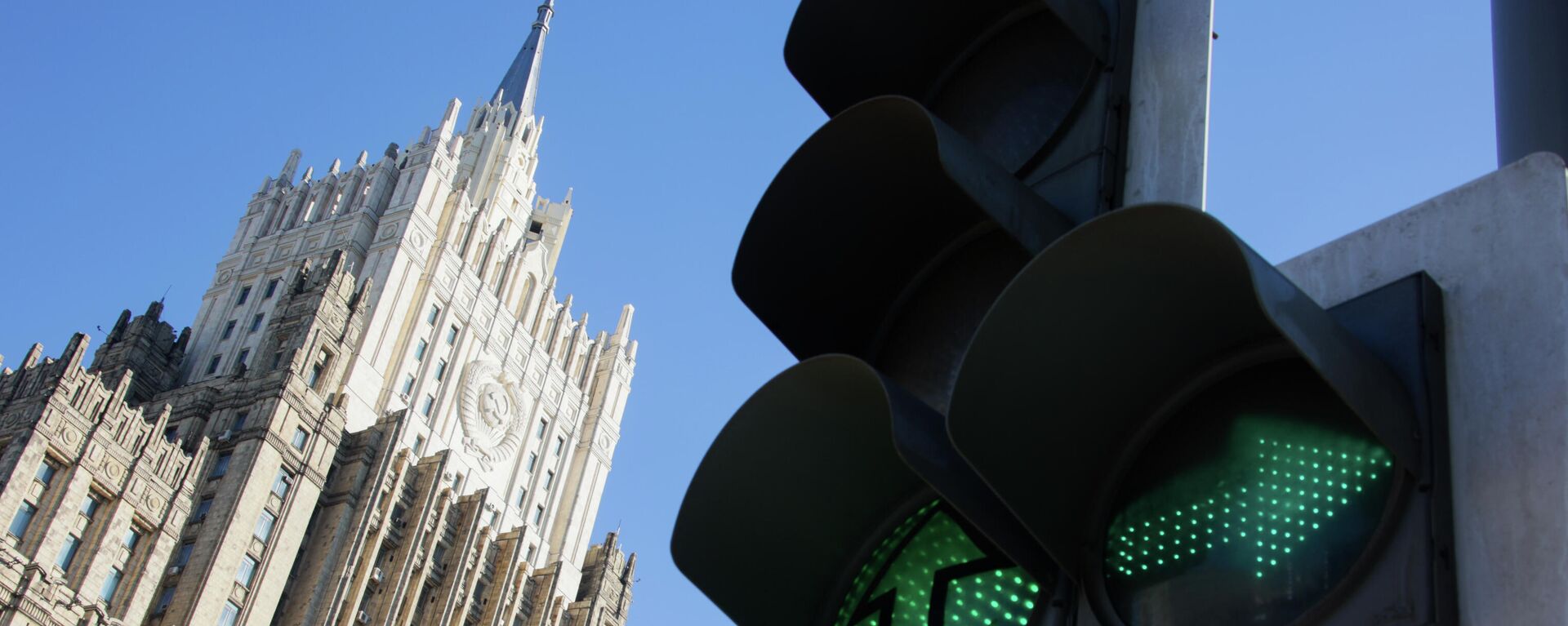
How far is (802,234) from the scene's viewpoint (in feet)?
17.3

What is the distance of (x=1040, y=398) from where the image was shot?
4.22 meters

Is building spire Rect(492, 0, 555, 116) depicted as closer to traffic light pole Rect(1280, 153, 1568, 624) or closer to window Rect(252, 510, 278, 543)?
window Rect(252, 510, 278, 543)

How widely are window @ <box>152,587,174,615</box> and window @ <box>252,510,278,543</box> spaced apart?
3376mm

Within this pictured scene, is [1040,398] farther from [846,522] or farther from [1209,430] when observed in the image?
[846,522]

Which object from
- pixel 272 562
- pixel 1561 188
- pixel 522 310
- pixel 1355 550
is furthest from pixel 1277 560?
pixel 522 310

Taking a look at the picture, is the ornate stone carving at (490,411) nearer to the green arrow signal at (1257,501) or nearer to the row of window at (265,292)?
the row of window at (265,292)

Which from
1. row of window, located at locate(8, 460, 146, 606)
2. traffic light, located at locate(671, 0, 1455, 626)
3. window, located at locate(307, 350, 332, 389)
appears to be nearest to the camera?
traffic light, located at locate(671, 0, 1455, 626)

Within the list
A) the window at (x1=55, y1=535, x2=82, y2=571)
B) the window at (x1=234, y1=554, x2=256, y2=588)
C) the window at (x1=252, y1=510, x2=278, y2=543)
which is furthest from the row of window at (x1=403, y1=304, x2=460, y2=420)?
the window at (x1=55, y1=535, x2=82, y2=571)

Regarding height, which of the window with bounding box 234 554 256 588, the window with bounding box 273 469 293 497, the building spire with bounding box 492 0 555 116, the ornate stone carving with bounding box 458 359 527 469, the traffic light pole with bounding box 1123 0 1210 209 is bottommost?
the traffic light pole with bounding box 1123 0 1210 209

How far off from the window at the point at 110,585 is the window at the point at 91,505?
1.85m

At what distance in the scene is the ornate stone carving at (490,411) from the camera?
206ft

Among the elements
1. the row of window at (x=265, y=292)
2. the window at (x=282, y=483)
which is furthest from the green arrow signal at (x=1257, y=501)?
the row of window at (x=265, y=292)

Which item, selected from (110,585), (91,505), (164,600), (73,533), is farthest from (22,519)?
(164,600)

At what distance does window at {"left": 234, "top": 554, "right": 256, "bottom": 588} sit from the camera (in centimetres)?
4984
